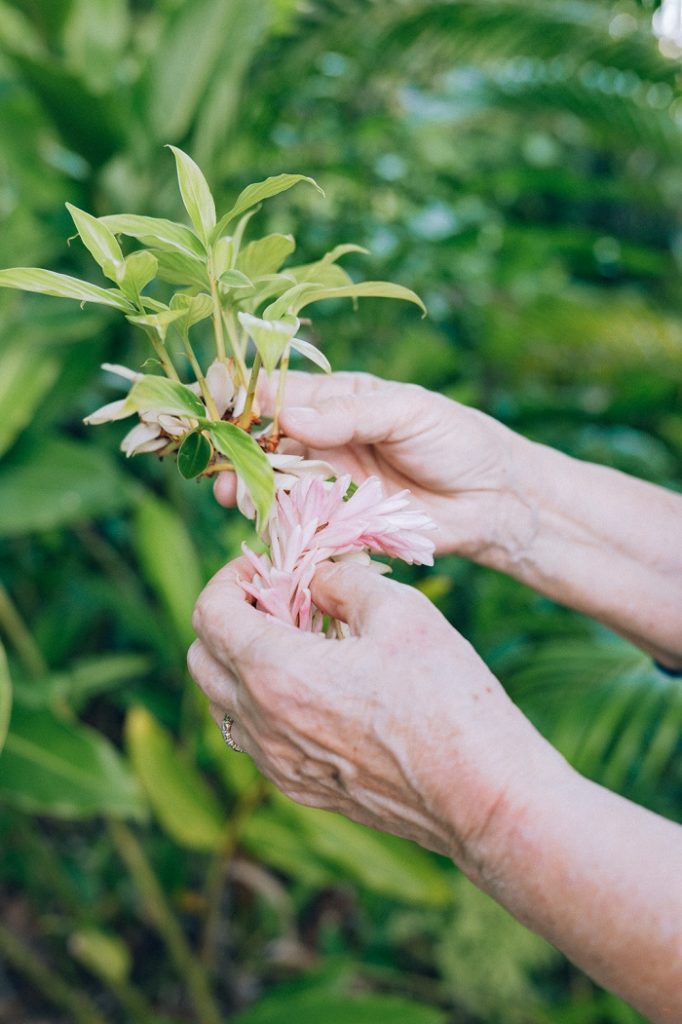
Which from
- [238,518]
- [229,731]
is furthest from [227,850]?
[229,731]

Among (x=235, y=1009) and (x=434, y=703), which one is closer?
(x=434, y=703)

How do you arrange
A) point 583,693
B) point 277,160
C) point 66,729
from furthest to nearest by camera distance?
point 277,160 < point 583,693 < point 66,729

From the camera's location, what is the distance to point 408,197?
1536 millimetres

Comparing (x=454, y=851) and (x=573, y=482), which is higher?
(x=573, y=482)

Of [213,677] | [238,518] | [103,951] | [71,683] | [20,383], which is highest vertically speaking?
[213,677]

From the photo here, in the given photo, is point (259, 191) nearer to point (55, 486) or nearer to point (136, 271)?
point (136, 271)

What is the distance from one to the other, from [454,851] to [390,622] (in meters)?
0.16

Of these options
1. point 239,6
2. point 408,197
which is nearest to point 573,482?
point 239,6

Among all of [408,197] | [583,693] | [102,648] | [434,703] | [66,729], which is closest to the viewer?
[434,703]

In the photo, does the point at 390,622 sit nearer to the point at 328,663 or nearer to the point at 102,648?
the point at 328,663

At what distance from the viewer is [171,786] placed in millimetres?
1118

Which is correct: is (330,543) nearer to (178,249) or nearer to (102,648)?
(178,249)

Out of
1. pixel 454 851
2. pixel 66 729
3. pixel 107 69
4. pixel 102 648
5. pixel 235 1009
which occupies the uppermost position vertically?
pixel 107 69

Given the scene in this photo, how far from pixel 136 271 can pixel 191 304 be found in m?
0.04
